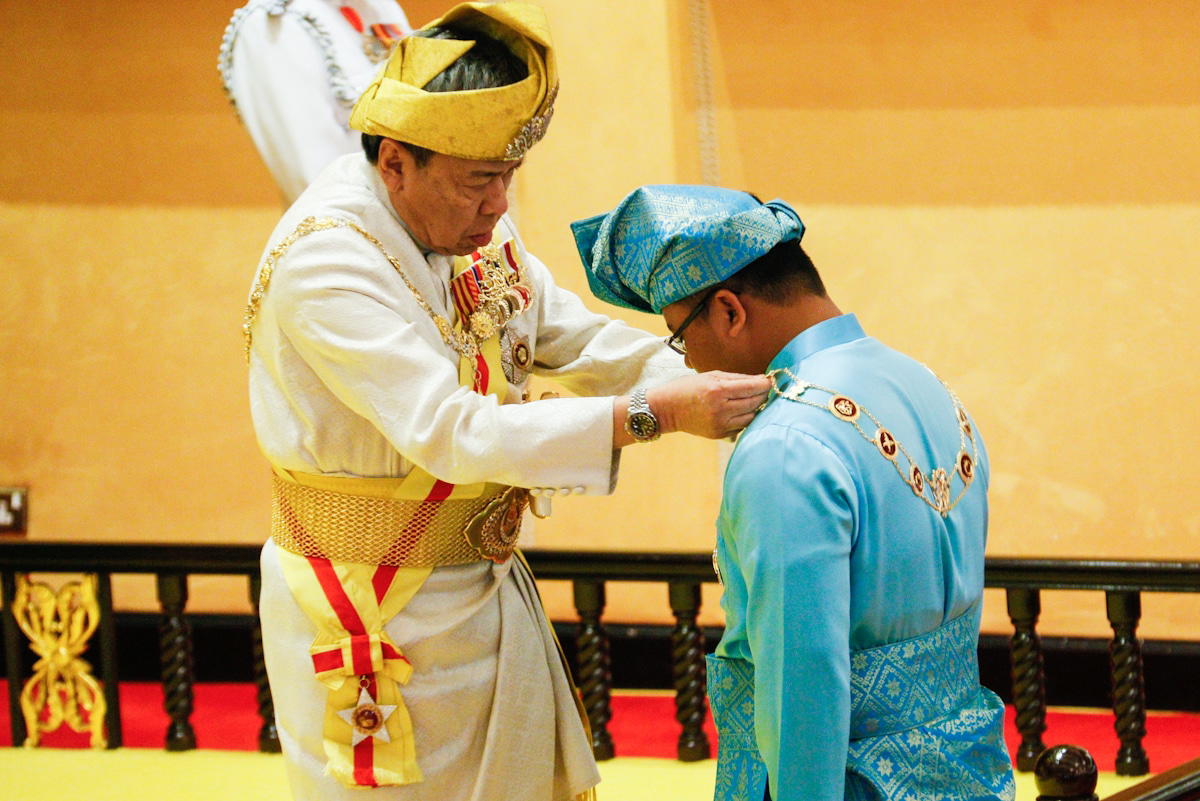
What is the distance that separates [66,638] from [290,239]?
1.98m

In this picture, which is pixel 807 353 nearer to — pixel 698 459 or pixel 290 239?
pixel 290 239

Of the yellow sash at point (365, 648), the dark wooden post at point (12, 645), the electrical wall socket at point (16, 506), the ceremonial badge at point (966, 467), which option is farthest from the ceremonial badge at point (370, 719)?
the electrical wall socket at point (16, 506)

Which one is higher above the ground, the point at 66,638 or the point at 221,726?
the point at 66,638

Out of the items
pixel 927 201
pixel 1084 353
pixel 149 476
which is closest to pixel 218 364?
pixel 149 476

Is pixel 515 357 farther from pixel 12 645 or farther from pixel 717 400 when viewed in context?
pixel 12 645

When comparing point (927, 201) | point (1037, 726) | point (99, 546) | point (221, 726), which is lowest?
point (221, 726)

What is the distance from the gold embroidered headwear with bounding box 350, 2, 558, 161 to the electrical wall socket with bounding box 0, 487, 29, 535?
362 centimetres

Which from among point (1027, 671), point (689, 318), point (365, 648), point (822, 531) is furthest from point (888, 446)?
point (1027, 671)

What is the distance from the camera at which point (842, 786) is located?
5.21 ft

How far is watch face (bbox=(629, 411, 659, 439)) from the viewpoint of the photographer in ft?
6.10

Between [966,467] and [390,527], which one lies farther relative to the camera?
[390,527]

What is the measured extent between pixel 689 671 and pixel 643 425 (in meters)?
1.67

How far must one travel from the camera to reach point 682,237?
169 centimetres

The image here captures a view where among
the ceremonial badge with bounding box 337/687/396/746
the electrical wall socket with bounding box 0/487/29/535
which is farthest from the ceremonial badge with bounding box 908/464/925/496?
the electrical wall socket with bounding box 0/487/29/535
